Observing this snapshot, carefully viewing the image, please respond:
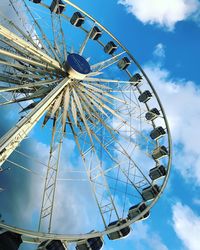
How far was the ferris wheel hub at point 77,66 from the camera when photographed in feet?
81.9

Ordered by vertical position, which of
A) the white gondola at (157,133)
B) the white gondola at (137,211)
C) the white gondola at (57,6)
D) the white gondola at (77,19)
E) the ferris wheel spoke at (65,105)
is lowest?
the white gondola at (137,211)

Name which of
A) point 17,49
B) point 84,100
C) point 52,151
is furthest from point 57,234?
point 17,49

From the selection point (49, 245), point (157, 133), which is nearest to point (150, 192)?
point (157, 133)

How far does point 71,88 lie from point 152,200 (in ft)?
31.9

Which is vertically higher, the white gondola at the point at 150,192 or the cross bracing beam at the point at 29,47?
the cross bracing beam at the point at 29,47

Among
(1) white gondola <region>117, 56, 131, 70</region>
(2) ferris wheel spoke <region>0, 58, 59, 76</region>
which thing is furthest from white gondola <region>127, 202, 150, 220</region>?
(1) white gondola <region>117, 56, 131, 70</region>

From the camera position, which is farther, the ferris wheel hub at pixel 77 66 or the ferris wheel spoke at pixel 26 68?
the ferris wheel hub at pixel 77 66

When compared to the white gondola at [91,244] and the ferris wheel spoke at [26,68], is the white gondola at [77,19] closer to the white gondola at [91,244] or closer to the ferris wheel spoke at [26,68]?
the ferris wheel spoke at [26,68]

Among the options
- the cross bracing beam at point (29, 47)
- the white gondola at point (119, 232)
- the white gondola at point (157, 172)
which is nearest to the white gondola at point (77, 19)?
the cross bracing beam at point (29, 47)

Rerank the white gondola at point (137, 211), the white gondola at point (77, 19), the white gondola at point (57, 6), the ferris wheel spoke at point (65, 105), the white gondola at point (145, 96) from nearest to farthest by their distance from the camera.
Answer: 1. the ferris wheel spoke at point (65, 105)
2. the white gondola at point (137, 211)
3. the white gondola at point (57, 6)
4. the white gondola at point (145, 96)
5. the white gondola at point (77, 19)

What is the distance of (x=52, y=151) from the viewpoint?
946 inches

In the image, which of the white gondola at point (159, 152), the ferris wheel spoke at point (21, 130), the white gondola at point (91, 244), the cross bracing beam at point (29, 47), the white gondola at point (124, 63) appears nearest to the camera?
the ferris wheel spoke at point (21, 130)

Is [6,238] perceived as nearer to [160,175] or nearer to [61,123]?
[61,123]

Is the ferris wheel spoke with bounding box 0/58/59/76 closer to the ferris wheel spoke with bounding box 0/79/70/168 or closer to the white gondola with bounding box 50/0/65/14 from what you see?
the ferris wheel spoke with bounding box 0/79/70/168
